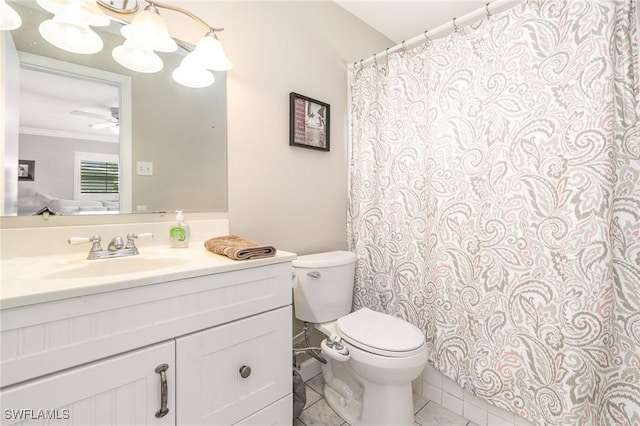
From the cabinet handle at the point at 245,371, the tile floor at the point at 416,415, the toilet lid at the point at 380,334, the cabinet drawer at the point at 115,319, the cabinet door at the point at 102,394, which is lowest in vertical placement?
the tile floor at the point at 416,415

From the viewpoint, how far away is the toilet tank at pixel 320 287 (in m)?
1.46

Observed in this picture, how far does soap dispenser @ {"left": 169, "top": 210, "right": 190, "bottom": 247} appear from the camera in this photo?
114 cm

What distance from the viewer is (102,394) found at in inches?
27.1

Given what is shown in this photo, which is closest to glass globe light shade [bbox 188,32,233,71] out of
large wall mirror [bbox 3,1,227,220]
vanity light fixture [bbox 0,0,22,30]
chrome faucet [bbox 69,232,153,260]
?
large wall mirror [bbox 3,1,227,220]

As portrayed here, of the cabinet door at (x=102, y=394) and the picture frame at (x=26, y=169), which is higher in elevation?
the picture frame at (x=26, y=169)

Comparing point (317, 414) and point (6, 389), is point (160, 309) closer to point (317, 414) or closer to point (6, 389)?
point (6, 389)

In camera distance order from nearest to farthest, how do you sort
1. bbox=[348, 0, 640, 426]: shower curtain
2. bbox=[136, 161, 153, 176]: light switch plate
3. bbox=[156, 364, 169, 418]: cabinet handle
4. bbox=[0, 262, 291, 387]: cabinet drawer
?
bbox=[0, 262, 291, 387]: cabinet drawer < bbox=[156, 364, 169, 418]: cabinet handle < bbox=[348, 0, 640, 426]: shower curtain < bbox=[136, 161, 153, 176]: light switch plate

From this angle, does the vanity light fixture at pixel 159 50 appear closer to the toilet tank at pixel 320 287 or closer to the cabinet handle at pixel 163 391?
the toilet tank at pixel 320 287

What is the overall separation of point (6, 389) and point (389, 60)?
75.5 inches

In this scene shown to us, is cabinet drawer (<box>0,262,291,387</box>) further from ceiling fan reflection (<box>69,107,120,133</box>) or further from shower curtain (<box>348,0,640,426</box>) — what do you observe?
shower curtain (<box>348,0,640,426</box>)

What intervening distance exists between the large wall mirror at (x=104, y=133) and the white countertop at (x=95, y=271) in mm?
191

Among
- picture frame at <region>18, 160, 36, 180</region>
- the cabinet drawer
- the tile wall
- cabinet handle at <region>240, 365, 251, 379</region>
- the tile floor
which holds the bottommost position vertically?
the tile floor

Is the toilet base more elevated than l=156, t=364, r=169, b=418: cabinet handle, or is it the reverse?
l=156, t=364, r=169, b=418: cabinet handle

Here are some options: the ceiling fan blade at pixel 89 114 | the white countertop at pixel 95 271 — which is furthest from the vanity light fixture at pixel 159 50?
the white countertop at pixel 95 271
